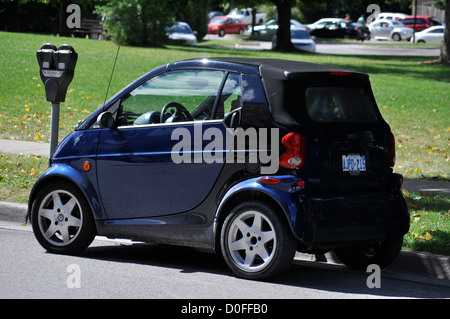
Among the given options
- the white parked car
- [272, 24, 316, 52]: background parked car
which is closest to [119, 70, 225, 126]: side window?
[272, 24, 316, 52]: background parked car

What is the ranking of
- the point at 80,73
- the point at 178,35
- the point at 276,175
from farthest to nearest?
the point at 178,35
the point at 80,73
the point at 276,175

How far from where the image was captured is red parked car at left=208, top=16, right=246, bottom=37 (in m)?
62.7

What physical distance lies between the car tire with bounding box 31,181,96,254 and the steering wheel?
39.3 inches

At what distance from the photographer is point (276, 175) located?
6.55 metres

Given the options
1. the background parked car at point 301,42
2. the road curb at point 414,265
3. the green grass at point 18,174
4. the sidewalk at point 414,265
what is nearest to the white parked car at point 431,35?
the background parked car at point 301,42

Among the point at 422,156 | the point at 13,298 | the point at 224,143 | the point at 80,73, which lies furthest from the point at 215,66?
the point at 80,73

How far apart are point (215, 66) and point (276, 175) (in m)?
1.17

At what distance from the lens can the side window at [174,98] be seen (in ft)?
23.9

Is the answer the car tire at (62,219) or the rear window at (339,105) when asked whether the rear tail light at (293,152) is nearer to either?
the rear window at (339,105)

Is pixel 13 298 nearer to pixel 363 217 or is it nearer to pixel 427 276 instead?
pixel 363 217

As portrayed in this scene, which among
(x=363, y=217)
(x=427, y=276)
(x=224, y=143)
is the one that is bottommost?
(x=427, y=276)

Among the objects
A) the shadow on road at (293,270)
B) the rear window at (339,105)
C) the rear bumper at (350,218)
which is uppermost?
the rear window at (339,105)

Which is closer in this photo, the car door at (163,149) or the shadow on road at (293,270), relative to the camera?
the shadow on road at (293,270)

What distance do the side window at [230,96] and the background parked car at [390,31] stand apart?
178 feet
